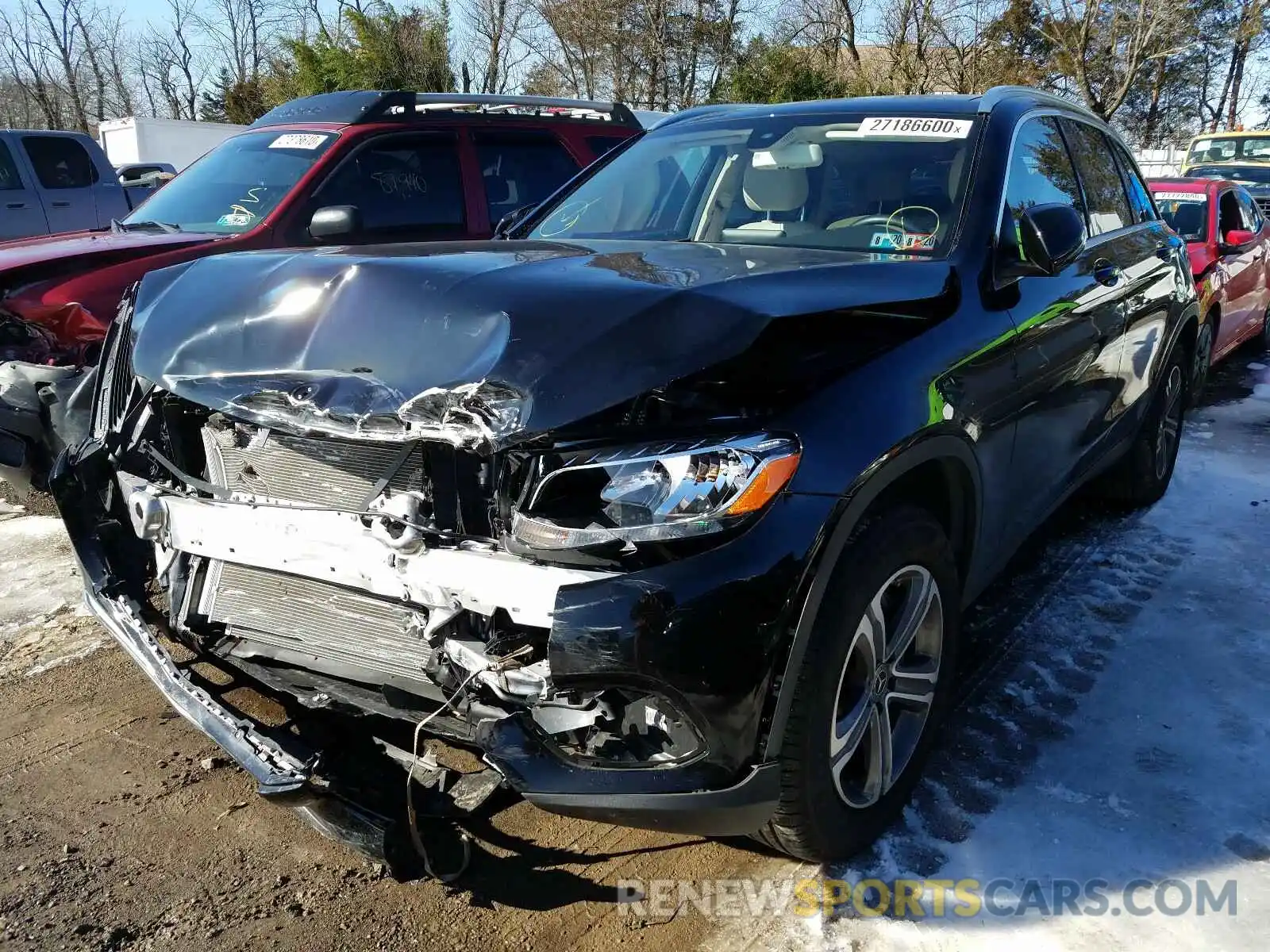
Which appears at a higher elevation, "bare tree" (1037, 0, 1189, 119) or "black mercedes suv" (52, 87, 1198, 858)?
"bare tree" (1037, 0, 1189, 119)

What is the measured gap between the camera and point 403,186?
6.11 m

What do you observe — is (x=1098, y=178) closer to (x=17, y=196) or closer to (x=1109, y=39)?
(x=17, y=196)

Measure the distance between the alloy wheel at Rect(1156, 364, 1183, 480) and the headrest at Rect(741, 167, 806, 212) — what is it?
2629 millimetres

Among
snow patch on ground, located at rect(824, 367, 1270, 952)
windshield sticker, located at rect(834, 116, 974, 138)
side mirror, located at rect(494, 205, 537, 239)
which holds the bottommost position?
snow patch on ground, located at rect(824, 367, 1270, 952)

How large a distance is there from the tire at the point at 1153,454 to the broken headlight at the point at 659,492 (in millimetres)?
3471

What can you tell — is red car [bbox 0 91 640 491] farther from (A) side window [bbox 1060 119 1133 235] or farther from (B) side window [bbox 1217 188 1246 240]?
(B) side window [bbox 1217 188 1246 240]

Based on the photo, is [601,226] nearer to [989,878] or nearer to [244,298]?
[244,298]

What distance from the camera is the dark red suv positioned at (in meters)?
4.82

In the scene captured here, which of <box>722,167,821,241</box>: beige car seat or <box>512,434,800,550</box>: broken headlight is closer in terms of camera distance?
<box>512,434,800,550</box>: broken headlight

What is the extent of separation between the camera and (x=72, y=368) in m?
3.64

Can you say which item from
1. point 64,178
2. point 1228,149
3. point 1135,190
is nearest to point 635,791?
point 1135,190

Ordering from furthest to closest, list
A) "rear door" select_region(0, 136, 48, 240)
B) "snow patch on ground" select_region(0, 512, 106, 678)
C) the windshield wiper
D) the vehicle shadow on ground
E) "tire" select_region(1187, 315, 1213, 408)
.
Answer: "rear door" select_region(0, 136, 48, 240) < the windshield wiper < "tire" select_region(1187, 315, 1213, 408) < "snow patch on ground" select_region(0, 512, 106, 678) < the vehicle shadow on ground

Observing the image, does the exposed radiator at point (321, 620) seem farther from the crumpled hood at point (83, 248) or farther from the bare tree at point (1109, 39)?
the bare tree at point (1109, 39)

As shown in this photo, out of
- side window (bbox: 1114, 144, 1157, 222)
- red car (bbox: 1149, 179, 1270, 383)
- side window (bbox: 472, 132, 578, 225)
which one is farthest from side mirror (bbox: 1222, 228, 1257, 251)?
side window (bbox: 472, 132, 578, 225)
